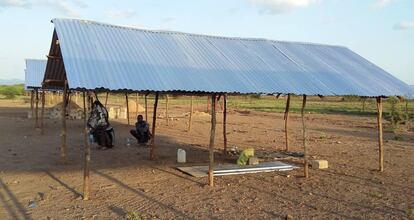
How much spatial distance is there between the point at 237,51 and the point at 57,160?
5.79 meters

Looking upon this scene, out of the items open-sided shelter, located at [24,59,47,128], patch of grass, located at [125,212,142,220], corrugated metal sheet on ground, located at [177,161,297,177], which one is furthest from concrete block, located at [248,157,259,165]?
open-sided shelter, located at [24,59,47,128]

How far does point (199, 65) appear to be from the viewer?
410 inches

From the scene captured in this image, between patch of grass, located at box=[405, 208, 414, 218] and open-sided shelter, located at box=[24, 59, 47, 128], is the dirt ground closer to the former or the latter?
patch of grass, located at box=[405, 208, 414, 218]

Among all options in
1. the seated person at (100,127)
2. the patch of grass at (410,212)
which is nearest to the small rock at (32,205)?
the seated person at (100,127)

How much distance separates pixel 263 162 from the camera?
1318 cm

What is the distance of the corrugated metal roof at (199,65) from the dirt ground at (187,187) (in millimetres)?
2043

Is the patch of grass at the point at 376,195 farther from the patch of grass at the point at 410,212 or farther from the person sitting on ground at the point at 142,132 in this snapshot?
the person sitting on ground at the point at 142,132

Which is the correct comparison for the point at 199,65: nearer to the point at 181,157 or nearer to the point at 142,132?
the point at 181,157

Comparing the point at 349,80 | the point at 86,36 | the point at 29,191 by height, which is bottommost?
the point at 29,191

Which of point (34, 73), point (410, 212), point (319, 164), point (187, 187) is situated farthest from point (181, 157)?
point (34, 73)

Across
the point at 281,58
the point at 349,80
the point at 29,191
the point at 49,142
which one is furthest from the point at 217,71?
the point at 49,142

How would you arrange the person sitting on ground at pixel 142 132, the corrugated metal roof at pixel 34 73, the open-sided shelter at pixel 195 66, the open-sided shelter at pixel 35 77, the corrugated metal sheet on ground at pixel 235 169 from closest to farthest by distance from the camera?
the open-sided shelter at pixel 195 66 < the corrugated metal sheet on ground at pixel 235 169 < the person sitting on ground at pixel 142 132 < the open-sided shelter at pixel 35 77 < the corrugated metal roof at pixel 34 73

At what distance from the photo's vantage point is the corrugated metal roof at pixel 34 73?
76.0 ft

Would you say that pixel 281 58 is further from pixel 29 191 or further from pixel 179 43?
pixel 29 191
